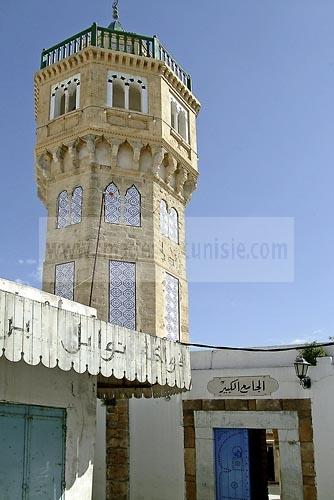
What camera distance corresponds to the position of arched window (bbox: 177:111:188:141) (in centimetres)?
1512

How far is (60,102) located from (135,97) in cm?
204

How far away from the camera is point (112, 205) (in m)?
13.0

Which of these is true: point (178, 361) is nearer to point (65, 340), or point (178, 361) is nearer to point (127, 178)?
point (65, 340)

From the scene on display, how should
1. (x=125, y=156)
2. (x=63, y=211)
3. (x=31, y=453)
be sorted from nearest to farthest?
1. (x=31, y=453)
2. (x=63, y=211)
3. (x=125, y=156)

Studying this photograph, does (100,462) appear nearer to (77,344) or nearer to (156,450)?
(156,450)

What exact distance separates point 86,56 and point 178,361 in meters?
9.03

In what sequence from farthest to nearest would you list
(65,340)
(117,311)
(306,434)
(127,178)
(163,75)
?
(163,75) < (127,178) < (117,311) < (306,434) < (65,340)

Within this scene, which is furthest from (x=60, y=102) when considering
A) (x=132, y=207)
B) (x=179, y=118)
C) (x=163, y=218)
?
(x=163, y=218)

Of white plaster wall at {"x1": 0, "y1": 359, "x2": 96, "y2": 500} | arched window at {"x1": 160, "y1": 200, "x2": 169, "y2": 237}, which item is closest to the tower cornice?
arched window at {"x1": 160, "y1": 200, "x2": 169, "y2": 237}

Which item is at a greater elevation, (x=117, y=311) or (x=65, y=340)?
(x=117, y=311)

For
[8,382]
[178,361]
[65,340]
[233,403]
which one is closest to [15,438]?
[8,382]

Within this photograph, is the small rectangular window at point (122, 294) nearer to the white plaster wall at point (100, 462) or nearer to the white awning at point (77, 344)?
the white plaster wall at point (100, 462)

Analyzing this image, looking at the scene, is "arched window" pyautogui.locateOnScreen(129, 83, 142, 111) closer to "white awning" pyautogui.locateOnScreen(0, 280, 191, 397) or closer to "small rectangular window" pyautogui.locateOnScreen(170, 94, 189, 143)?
"small rectangular window" pyautogui.locateOnScreen(170, 94, 189, 143)

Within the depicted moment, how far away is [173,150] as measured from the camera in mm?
14031
